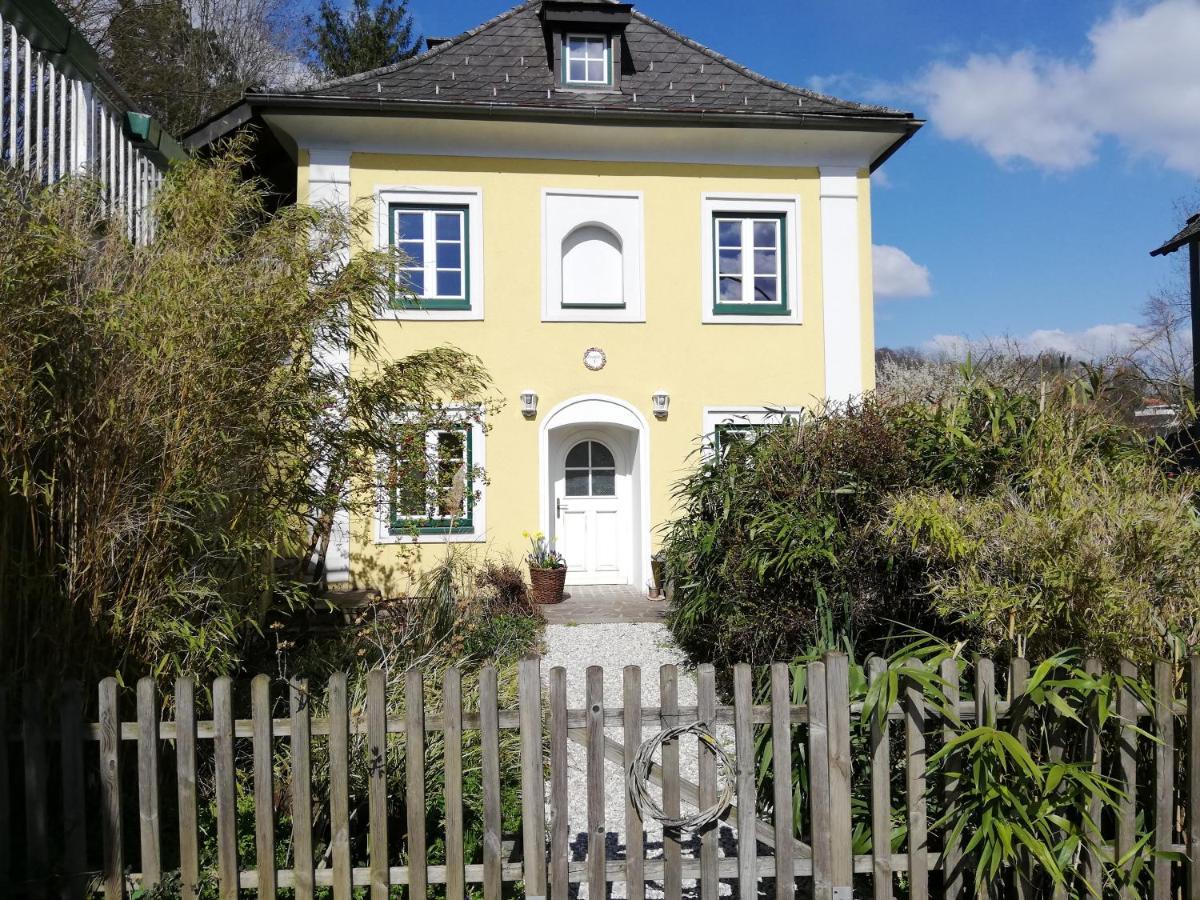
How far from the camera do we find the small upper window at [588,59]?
10266mm

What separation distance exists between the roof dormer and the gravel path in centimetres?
627

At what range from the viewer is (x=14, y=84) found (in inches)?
170

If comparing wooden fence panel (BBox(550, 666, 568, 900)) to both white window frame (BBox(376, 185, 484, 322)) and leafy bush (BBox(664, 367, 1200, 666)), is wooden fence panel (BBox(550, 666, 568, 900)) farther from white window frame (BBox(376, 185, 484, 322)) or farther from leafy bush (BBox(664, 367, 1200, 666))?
white window frame (BBox(376, 185, 484, 322))

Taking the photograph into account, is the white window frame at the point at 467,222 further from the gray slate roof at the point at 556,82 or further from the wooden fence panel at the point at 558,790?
the wooden fence panel at the point at 558,790

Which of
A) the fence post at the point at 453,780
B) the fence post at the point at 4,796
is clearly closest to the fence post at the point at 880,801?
the fence post at the point at 453,780

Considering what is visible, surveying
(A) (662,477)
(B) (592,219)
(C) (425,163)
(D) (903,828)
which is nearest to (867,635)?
(D) (903,828)

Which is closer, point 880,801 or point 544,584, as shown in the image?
point 880,801

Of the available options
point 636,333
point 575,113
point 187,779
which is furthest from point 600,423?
point 187,779

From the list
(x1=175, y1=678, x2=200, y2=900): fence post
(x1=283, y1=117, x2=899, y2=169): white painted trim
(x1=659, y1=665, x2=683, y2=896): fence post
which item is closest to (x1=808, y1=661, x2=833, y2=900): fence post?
(x1=659, y1=665, x2=683, y2=896): fence post

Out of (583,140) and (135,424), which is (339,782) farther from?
(583,140)

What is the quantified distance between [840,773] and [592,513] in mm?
7756

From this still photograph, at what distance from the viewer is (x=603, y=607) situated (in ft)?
30.3

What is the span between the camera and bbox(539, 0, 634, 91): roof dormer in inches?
401

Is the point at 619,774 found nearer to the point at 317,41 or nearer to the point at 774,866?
the point at 774,866
